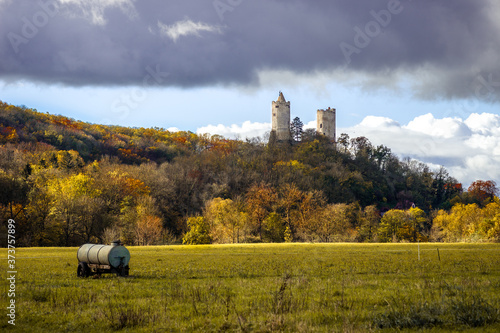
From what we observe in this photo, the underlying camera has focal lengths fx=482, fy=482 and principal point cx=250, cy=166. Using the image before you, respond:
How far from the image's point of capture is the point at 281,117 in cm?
16525

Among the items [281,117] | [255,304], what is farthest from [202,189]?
[255,304]

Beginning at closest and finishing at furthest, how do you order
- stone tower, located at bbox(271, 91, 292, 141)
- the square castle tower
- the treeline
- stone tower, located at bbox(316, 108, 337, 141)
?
the treeline < the square castle tower < stone tower, located at bbox(271, 91, 292, 141) < stone tower, located at bbox(316, 108, 337, 141)

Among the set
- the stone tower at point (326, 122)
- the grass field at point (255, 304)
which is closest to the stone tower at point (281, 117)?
the stone tower at point (326, 122)

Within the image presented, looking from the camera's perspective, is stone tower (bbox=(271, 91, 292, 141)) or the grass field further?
stone tower (bbox=(271, 91, 292, 141))

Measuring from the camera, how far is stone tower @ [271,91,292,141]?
16475 centimetres

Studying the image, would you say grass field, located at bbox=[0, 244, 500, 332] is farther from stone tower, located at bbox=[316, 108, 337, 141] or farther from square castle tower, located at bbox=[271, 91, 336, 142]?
stone tower, located at bbox=[316, 108, 337, 141]

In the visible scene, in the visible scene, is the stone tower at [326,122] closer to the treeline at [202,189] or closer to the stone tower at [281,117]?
the treeline at [202,189]

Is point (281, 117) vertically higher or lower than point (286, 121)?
higher

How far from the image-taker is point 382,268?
25.6 metres

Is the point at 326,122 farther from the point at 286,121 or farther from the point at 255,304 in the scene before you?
the point at 255,304

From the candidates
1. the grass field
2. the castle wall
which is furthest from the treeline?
the grass field

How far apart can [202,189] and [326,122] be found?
69.8 meters

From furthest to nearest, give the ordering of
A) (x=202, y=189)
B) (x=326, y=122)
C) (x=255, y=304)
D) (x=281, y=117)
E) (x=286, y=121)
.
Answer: (x=326, y=122), (x=286, y=121), (x=281, y=117), (x=202, y=189), (x=255, y=304)

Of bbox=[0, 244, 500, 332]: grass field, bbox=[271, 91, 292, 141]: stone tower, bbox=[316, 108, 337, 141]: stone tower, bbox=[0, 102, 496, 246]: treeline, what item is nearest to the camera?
bbox=[0, 244, 500, 332]: grass field
